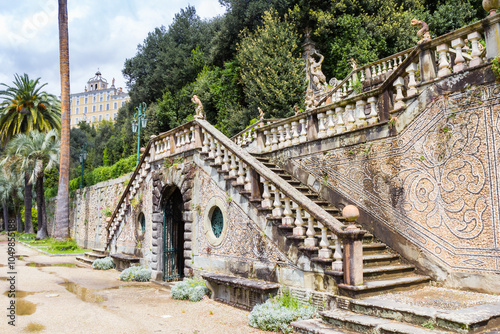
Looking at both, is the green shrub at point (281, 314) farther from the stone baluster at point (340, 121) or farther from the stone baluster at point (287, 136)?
the stone baluster at point (287, 136)

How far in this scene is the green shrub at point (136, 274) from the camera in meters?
11.2

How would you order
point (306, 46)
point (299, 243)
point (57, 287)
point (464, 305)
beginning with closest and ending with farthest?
1. point (464, 305)
2. point (299, 243)
3. point (57, 287)
4. point (306, 46)

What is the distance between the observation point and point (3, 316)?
22.7ft

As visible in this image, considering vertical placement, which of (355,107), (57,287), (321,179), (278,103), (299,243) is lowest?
(57,287)

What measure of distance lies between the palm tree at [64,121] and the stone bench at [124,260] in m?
8.49

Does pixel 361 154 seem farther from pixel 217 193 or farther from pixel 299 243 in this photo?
pixel 217 193

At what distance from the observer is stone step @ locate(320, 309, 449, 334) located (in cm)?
438

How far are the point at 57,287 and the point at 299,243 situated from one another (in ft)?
24.2

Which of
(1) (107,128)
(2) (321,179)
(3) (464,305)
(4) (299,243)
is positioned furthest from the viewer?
(1) (107,128)

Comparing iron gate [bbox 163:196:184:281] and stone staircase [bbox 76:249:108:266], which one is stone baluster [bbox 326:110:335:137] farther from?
stone staircase [bbox 76:249:108:266]

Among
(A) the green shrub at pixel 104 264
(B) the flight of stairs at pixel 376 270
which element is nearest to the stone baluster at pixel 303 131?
(B) the flight of stairs at pixel 376 270

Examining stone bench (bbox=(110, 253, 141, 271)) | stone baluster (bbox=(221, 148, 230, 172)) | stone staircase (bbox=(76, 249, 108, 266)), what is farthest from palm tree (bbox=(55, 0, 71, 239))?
stone baluster (bbox=(221, 148, 230, 172))

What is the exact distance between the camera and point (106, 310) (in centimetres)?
769

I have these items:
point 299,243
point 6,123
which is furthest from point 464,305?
point 6,123
